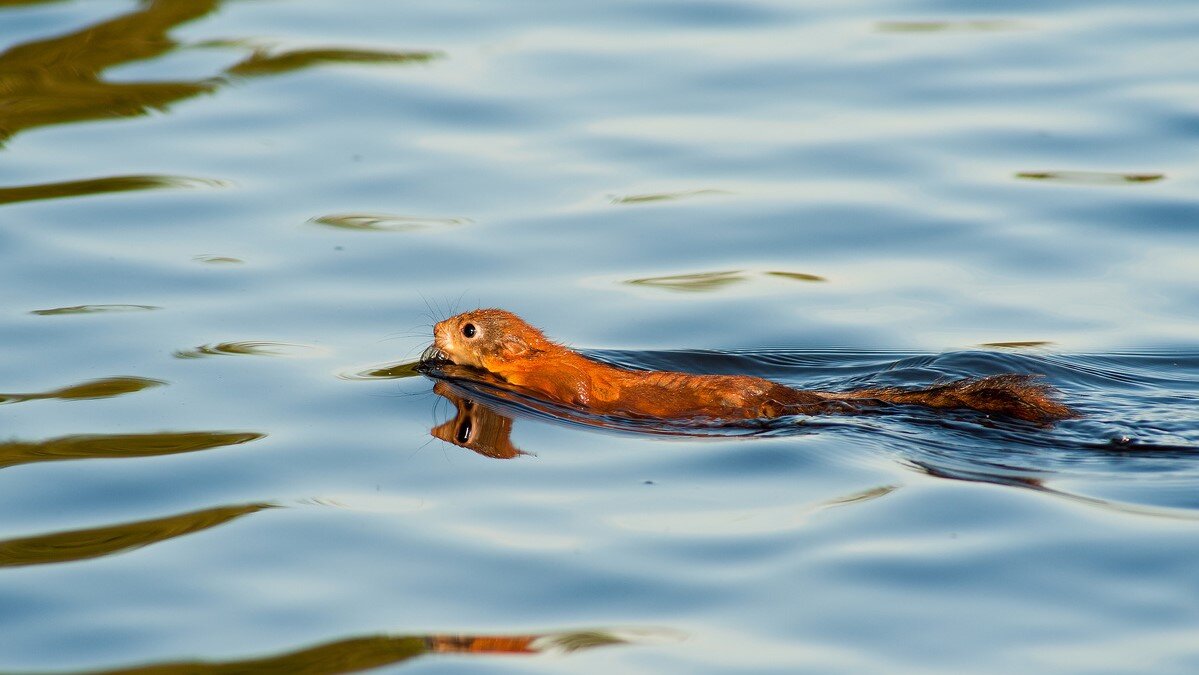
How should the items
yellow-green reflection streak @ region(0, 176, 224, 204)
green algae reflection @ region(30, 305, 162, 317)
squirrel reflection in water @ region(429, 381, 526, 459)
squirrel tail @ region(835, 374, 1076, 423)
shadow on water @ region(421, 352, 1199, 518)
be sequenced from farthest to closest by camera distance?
yellow-green reflection streak @ region(0, 176, 224, 204) → green algae reflection @ region(30, 305, 162, 317) → squirrel tail @ region(835, 374, 1076, 423) → squirrel reflection in water @ region(429, 381, 526, 459) → shadow on water @ region(421, 352, 1199, 518)

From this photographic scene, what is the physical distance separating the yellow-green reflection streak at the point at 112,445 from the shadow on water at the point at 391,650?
214 centimetres

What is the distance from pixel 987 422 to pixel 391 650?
139 inches

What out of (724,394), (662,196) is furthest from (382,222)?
(724,394)

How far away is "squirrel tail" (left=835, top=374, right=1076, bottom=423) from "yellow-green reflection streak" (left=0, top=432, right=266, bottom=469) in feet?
10.9

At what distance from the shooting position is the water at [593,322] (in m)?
6.11

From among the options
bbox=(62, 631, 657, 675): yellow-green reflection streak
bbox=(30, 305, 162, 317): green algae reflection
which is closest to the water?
bbox=(62, 631, 657, 675): yellow-green reflection streak

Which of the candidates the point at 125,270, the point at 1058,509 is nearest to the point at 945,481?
the point at 1058,509

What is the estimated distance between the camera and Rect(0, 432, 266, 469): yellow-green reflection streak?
773cm

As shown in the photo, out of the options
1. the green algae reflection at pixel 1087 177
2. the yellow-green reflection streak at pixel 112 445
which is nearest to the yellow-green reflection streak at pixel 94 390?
the yellow-green reflection streak at pixel 112 445

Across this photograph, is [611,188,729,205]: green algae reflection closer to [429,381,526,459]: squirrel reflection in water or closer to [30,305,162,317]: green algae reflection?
[429,381,526,459]: squirrel reflection in water

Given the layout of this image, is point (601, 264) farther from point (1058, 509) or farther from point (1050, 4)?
point (1050, 4)

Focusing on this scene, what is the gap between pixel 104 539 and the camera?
6.85 metres

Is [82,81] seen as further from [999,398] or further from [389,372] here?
[999,398]

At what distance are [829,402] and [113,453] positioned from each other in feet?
11.6
